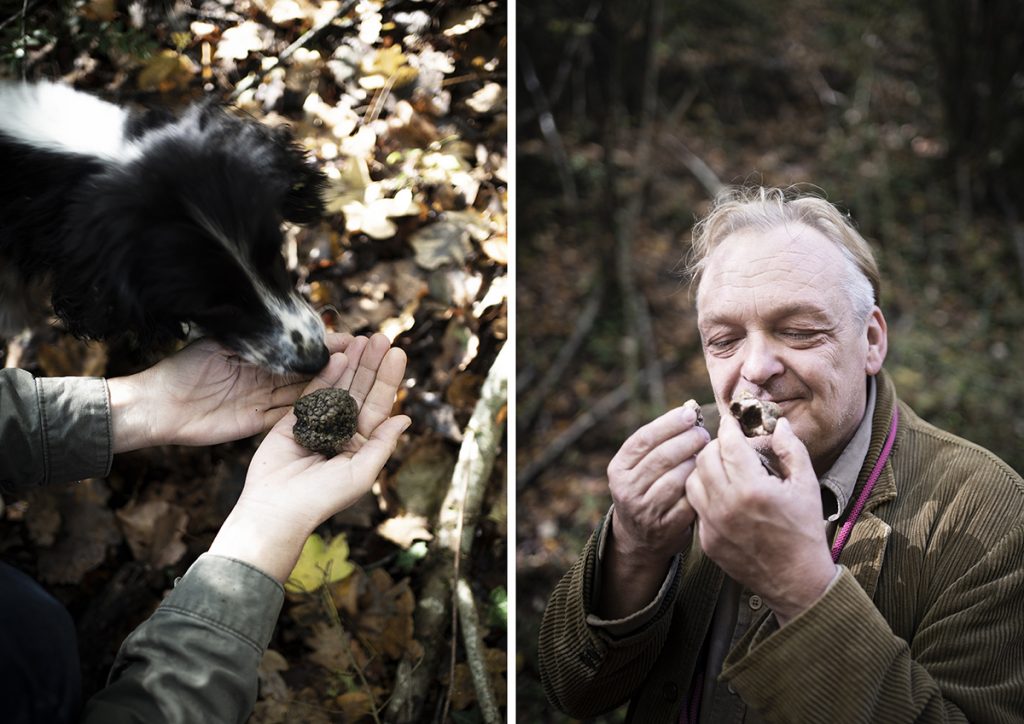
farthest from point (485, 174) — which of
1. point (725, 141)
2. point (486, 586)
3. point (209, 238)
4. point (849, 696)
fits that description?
point (725, 141)

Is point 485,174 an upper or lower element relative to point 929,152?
upper

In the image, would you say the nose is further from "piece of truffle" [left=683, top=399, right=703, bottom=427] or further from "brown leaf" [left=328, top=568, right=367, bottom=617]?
"brown leaf" [left=328, top=568, right=367, bottom=617]

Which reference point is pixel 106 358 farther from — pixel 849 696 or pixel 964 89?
pixel 964 89

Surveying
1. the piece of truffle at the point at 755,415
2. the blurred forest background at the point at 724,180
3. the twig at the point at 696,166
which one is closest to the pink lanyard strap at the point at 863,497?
the piece of truffle at the point at 755,415

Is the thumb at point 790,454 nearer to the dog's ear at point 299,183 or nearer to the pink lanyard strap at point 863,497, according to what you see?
the pink lanyard strap at point 863,497

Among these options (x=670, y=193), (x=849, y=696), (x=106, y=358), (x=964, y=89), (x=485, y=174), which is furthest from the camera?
(x=670, y=193)

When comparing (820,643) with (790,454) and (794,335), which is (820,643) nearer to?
(790,454)

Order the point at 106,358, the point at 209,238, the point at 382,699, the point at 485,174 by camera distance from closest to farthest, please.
→ the point at 209,238
the point at 382,699
the point at 106,358
the point at 485,174

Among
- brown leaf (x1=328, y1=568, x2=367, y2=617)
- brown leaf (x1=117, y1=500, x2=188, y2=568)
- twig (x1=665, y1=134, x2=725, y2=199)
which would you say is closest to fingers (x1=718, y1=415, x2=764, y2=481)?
brown leaf (x1=328, y1=568, x2=367, y2=617)
